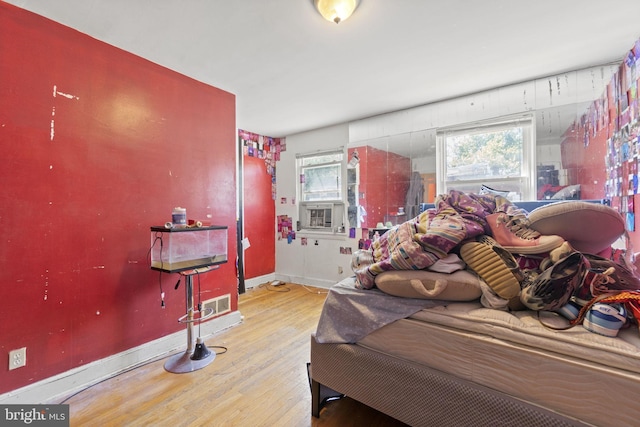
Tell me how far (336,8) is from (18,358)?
9.21 ft

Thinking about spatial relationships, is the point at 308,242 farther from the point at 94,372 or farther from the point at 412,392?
the point at 412,392

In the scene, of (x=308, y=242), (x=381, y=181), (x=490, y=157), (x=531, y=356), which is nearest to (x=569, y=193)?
(x=490, y=157)

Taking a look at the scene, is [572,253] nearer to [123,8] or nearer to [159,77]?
[123,8]

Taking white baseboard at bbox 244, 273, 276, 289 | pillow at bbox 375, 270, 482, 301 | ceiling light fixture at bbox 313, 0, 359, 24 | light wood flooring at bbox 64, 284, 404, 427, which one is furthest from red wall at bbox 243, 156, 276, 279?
pillow at bbox 375, 270, 482, 301

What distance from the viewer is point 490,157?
2.93m

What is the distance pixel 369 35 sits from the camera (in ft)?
6.46

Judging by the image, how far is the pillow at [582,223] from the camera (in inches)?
48.5

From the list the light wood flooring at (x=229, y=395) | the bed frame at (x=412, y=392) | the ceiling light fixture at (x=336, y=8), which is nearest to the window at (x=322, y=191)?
the light wood flooring at (x=229, y=395)

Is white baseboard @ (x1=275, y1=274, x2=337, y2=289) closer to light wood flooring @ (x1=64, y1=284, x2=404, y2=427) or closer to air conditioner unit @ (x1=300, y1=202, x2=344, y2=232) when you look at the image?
air conditioner unit @ (x1=300, y1=202, x2=344, y2=232)

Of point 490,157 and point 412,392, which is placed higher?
point 490,157

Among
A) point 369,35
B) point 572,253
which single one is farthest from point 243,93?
point 572,253

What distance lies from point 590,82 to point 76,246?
4.30 meters

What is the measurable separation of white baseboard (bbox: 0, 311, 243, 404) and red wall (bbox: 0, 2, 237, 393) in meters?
0.05
